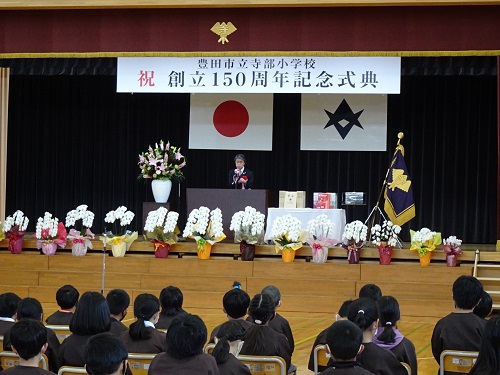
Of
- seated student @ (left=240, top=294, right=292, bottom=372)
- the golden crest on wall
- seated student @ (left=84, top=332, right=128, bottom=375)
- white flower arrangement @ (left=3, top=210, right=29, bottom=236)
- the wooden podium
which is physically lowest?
seated student @ (left=240, top=294, right=292, bottom=372)

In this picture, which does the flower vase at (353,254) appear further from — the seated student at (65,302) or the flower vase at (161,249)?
the seated student at (65,302)

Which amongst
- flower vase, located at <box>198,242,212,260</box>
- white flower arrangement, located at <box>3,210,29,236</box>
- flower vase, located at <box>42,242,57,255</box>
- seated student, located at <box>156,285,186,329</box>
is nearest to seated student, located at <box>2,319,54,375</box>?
seated student, located at <box>156,285,186,329</box>

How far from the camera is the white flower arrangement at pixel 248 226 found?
35.2 feet

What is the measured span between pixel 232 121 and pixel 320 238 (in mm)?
4290

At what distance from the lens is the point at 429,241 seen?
34.2 ft

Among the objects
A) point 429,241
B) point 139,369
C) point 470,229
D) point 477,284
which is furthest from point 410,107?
point 139,369

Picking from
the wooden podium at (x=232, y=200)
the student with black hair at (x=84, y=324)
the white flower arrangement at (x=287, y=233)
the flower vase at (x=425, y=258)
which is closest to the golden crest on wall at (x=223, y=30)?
the wooden podium at (x=232, y=200)

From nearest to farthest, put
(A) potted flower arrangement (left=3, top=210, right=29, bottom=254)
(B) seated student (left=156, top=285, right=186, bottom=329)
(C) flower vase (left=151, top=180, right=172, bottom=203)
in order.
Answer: (B) seated student (left=156, top=285, right=186, bottom=329)
(A) potted flower arrangement (left=3, top=210, right=29, bottom=254)
(C) flower vase (left=151, top=180, right=172, bottom=203)

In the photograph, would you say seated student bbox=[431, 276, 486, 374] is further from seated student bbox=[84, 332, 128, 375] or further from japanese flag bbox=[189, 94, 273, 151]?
japanese flag bbox=[189, 94, 273, 151]

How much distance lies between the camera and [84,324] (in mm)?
4527

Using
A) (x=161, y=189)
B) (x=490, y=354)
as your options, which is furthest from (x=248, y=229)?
(x=490, y=354)

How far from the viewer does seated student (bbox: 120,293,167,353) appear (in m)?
4.76

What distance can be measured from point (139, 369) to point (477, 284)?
6.62 ft

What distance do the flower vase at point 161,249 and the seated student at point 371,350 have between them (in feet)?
22.0
